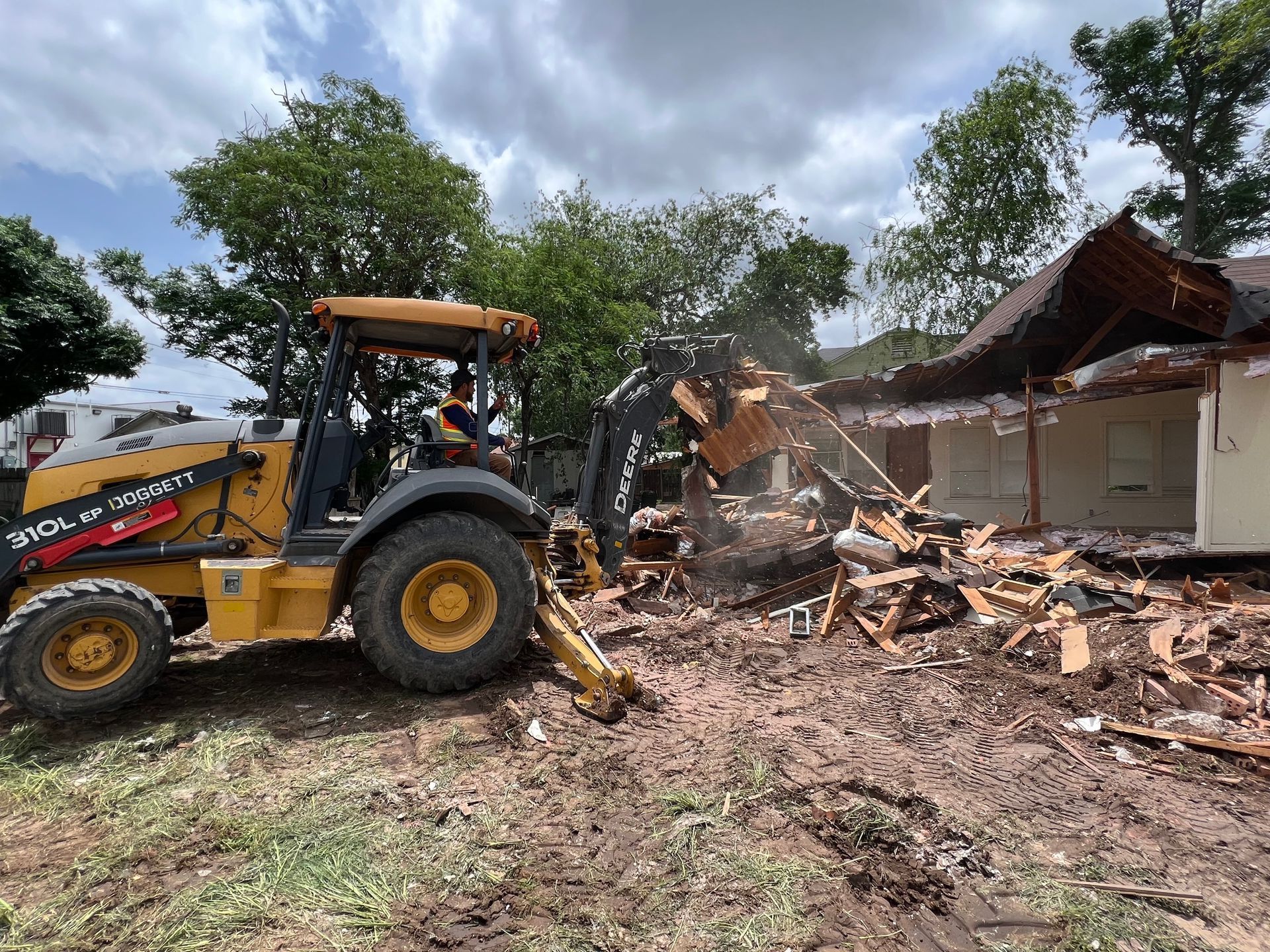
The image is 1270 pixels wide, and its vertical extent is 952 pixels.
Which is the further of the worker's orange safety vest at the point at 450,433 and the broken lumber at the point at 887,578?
the broken lumber at the point at 887,578

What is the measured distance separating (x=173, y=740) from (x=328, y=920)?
2.04 m

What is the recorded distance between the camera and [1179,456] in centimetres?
1065

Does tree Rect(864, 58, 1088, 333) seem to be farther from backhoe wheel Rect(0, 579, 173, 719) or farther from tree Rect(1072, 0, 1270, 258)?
backhoe wheel Rect(0, 579, 173, 719)

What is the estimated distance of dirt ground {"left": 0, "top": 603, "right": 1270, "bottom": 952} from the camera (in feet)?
7.43

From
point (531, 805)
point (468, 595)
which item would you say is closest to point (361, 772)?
point (531, 805)

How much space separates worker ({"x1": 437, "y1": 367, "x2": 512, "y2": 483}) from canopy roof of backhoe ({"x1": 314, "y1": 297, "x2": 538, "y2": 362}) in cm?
24

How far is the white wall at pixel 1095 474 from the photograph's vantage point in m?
10.7

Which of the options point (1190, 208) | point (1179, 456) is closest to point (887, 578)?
point (1179, 456)

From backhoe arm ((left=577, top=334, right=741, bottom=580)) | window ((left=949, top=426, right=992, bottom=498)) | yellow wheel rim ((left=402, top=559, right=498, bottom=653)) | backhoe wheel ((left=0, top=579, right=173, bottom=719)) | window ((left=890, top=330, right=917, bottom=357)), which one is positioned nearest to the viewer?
backhoe wheel ((left=0, top=579, right=173, bottom=719))

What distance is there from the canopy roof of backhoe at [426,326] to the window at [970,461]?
410 inches

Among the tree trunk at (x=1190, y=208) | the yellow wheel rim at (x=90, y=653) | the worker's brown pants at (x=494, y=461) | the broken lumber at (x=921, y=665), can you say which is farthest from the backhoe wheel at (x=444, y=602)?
the tree trunk at (x=1190, y=208)

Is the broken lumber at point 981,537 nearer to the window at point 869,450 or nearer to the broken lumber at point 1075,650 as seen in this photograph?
the broken lumber at point 1075,650

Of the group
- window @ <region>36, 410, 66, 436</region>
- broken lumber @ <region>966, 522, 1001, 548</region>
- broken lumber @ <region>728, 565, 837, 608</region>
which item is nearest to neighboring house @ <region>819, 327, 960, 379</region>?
broken lumber @ <region>966, 522, 1001, 548</region>

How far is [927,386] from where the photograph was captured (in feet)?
35.1
